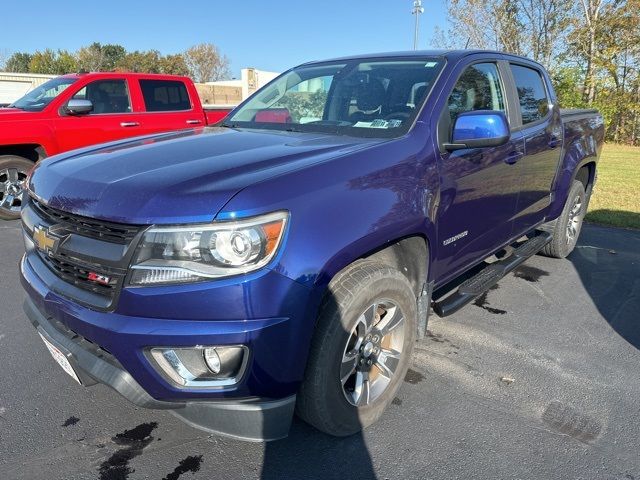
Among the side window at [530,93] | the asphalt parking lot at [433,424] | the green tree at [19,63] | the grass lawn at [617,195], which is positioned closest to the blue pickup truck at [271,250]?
the asphalt parking lot at [433,424]

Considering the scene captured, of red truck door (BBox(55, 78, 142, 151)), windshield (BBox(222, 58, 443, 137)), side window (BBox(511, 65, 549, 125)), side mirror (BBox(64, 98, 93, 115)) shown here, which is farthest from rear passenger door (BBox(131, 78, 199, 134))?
side window (BBox(511, 65, 549, 125))

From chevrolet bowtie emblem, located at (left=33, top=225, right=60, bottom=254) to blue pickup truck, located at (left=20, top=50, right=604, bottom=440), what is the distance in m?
0.01

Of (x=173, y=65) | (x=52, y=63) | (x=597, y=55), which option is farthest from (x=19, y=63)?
(x=597, y=55)

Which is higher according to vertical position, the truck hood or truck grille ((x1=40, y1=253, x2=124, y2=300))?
the truck hood

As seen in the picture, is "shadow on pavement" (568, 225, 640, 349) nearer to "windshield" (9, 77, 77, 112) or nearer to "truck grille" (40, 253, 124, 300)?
"truck grille" (40, 253, 124, 300)

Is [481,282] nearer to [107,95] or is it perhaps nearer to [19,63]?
[107,95]

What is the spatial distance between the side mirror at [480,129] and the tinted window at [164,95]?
613cm

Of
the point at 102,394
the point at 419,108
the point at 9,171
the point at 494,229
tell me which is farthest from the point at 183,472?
the point at 9,171

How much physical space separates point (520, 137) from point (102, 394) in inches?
129

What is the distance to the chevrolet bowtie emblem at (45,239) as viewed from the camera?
216 centimetres

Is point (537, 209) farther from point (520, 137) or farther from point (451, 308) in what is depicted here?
point (451, 308)

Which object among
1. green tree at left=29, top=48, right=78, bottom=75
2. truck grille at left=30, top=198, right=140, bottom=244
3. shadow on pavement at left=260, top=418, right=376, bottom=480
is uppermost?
green tree at left=29, top=48, right=78, bottom=75

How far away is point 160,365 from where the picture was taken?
6.28 ft

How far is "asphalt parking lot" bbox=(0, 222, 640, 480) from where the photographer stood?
2287 millimetres
